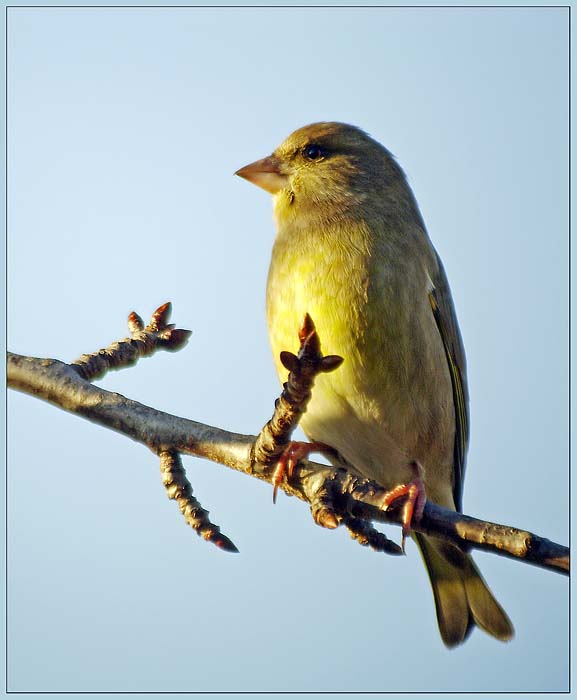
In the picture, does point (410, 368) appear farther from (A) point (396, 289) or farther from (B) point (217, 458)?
(B) point (217, 458)

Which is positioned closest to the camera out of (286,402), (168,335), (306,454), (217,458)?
(286,402)

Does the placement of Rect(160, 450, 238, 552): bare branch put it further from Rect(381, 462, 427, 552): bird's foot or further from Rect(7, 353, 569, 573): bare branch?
Rect(381, 462, 427, 552): bird's foot

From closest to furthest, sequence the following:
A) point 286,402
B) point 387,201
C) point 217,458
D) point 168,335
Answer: point 286,402 → point 217,458 → point 168,335 → point 387,201

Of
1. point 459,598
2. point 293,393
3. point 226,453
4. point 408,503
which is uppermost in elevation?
point 293,393

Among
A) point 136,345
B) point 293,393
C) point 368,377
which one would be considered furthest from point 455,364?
point 293,393

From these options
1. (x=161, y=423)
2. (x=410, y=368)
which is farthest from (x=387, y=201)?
(x=161, y=423)

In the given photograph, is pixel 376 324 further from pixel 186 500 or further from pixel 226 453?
pixel 186 500
